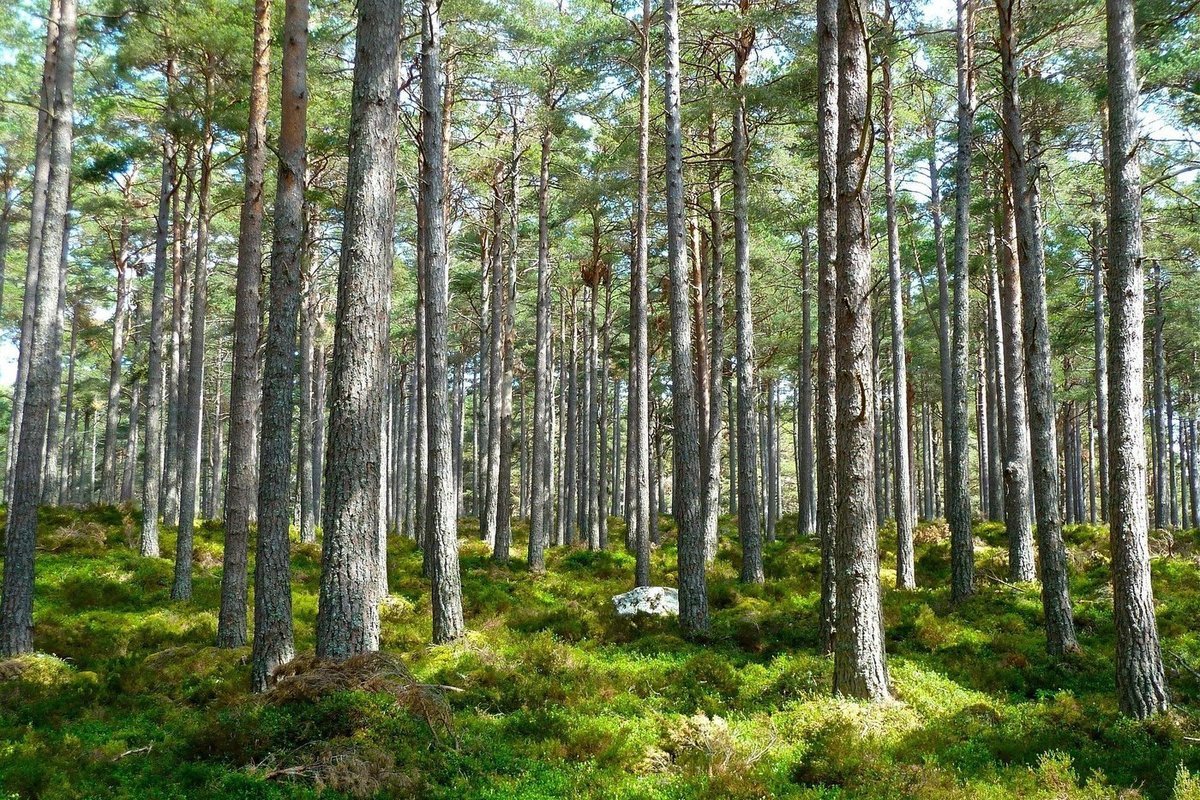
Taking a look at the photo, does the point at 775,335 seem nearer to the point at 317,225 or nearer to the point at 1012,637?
the point at 317,225

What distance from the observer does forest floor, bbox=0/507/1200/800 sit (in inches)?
201

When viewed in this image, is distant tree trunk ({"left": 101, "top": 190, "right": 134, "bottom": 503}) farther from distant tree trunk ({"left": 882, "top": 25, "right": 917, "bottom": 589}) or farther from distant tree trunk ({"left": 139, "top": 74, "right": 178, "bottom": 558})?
distant tree trunk ({"left": 882, "top": 25, "right": 917, "bottom": 589})

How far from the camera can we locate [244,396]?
9273 millimetres

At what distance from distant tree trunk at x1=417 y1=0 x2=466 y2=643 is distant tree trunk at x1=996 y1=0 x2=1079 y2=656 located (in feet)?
24.7

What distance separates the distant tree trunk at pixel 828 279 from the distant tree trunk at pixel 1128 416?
2444 millimetres

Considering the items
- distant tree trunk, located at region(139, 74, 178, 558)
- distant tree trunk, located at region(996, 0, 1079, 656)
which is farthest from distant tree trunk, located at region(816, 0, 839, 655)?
distant tree trunk, located at region(139, 74, 178, 558)

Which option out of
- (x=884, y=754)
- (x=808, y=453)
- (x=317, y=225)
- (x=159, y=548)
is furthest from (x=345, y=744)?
(x=808, y=453)

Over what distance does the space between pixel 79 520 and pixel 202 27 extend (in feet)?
40.7

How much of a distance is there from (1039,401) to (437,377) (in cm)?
804

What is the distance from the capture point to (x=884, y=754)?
5.58 meters

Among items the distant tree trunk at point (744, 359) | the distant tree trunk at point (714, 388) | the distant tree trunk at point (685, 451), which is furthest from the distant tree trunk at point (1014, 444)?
the distant tree trunk at point (714, 388)

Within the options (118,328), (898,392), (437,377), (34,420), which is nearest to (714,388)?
(898,392)

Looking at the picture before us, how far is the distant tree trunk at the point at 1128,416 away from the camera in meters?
6.34

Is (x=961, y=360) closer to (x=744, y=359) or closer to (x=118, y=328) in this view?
(x=744, y=359)
